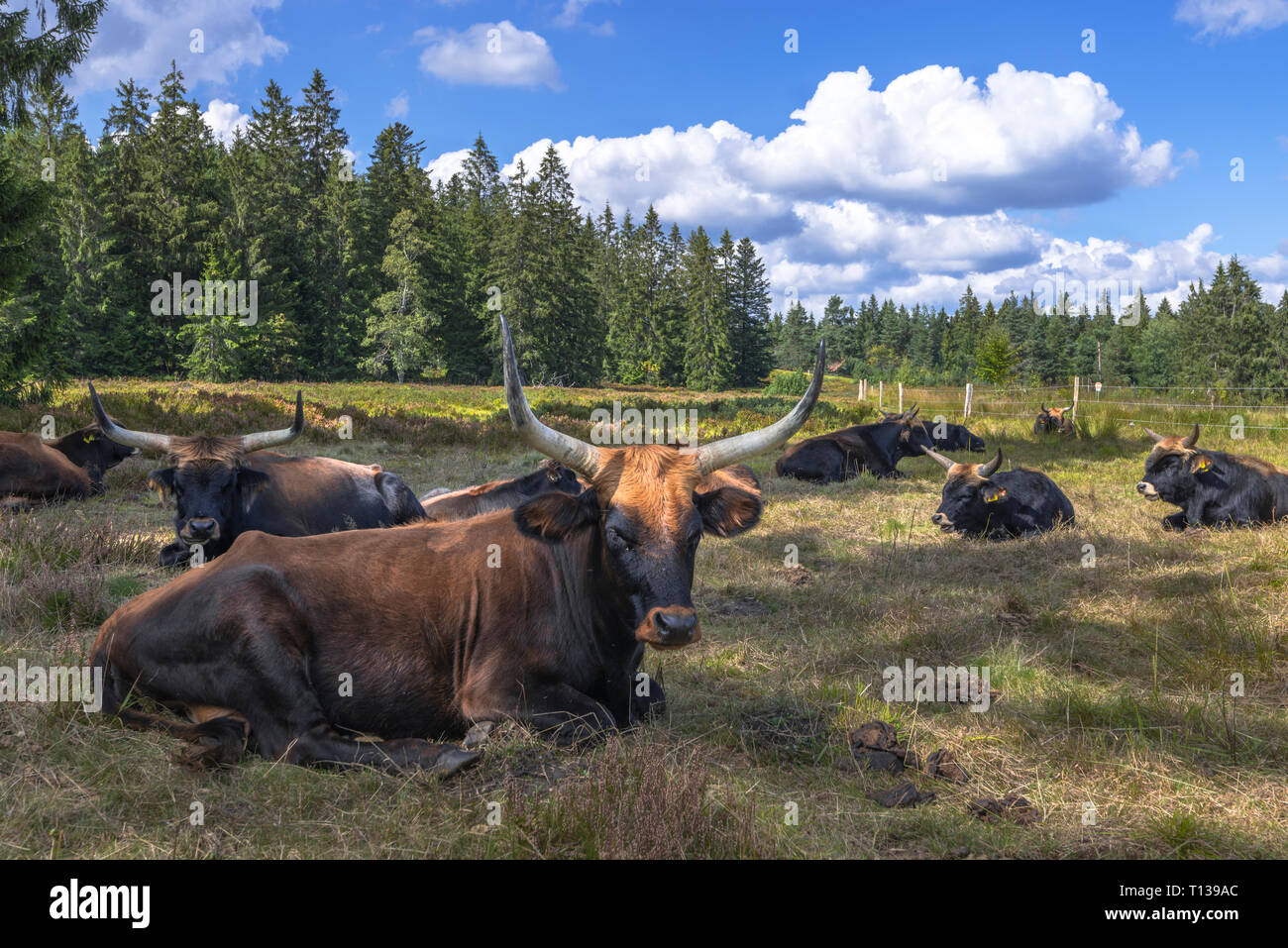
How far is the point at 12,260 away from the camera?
13.6m

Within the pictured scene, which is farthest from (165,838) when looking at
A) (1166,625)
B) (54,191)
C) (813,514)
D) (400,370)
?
(400,370)

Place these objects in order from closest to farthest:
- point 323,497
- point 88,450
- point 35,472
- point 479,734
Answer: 1. point 479,734
2. point 323,497
3. point 35,472
4. point 88,450

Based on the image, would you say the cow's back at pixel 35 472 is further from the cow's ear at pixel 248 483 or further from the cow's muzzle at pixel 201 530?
the cow's muzzle at pixel 201 530

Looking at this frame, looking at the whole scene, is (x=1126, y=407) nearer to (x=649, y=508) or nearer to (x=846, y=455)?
(x=846, y=455)

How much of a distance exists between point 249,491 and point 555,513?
4.83 meters

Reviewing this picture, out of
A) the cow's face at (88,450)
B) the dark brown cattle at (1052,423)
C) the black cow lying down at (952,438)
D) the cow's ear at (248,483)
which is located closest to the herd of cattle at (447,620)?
the cow's ear at (248,483)

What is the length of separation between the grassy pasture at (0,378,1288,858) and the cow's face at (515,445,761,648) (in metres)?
0.65

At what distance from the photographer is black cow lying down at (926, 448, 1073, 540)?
35.2 feet

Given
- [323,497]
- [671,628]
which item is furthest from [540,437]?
[323,497]

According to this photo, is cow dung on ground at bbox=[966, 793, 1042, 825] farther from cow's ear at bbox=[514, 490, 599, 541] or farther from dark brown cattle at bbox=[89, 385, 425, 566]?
dark brown cattle at bbox=[89, 385, 425, 566]

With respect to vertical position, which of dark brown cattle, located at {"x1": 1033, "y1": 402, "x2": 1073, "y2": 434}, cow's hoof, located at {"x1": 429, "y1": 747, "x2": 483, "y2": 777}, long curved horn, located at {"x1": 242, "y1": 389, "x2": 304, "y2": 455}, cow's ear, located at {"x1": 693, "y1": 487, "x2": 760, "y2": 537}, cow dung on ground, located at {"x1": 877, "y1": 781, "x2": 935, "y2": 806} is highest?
dark brown cattle, located at {"x1": 1033, "y1": 402, "x2": 1073, "y2": 434}

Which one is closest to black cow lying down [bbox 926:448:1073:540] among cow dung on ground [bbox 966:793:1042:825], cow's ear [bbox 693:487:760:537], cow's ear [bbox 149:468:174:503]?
cow's ear [bbox 693:487:760:537]

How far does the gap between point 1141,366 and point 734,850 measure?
118521mm

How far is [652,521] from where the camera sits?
3852 mm
